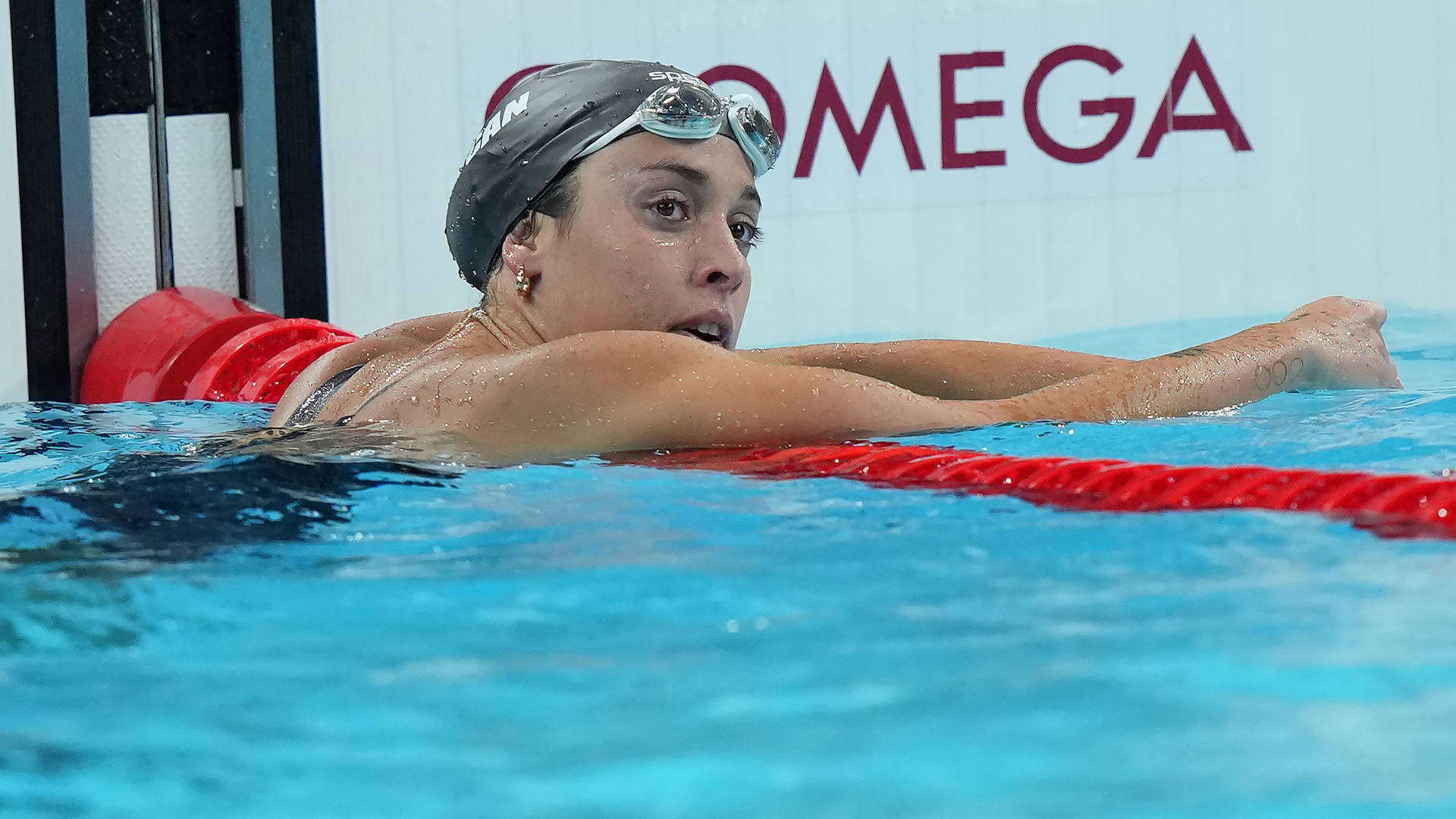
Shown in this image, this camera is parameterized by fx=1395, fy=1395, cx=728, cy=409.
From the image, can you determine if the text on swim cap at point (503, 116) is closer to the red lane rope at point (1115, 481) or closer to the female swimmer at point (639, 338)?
the female swimmer at point (639, 338)

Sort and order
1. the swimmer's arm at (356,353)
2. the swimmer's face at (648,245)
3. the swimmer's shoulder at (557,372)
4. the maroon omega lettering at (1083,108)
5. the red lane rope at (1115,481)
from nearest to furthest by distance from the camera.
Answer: the red lane rope at (1115,481), the swimmer's shoulder at (557,372), the swimmer's face at (648,245), the swimmer's arm at (356,353), the maroon omega lettering at (1083,108)

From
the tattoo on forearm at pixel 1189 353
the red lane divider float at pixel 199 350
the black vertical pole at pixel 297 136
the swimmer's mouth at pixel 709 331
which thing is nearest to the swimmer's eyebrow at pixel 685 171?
the swimmer's mouth at pixel 709 331

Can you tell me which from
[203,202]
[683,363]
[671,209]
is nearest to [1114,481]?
[683,363]

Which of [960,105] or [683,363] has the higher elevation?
[960,105]

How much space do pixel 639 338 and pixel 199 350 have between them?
102 inches

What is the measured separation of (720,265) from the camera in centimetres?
227

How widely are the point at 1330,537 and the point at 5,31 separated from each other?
4.51 metres

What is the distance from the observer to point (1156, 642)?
108 cm

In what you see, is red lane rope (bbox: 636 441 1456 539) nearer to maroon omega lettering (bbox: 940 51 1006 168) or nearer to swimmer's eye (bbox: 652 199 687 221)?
swimmer's eye (bbox: 652 199 687 221)

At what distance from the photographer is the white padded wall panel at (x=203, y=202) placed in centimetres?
480

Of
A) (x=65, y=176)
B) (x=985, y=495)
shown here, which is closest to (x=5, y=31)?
(x=65, y=176)

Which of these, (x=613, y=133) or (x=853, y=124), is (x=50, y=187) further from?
(x=613, y=133)

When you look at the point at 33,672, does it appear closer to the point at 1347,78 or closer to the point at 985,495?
the point at 985,495

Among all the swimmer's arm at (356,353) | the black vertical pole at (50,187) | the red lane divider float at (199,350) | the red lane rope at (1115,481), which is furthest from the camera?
the black vertical pole at (50,187)
